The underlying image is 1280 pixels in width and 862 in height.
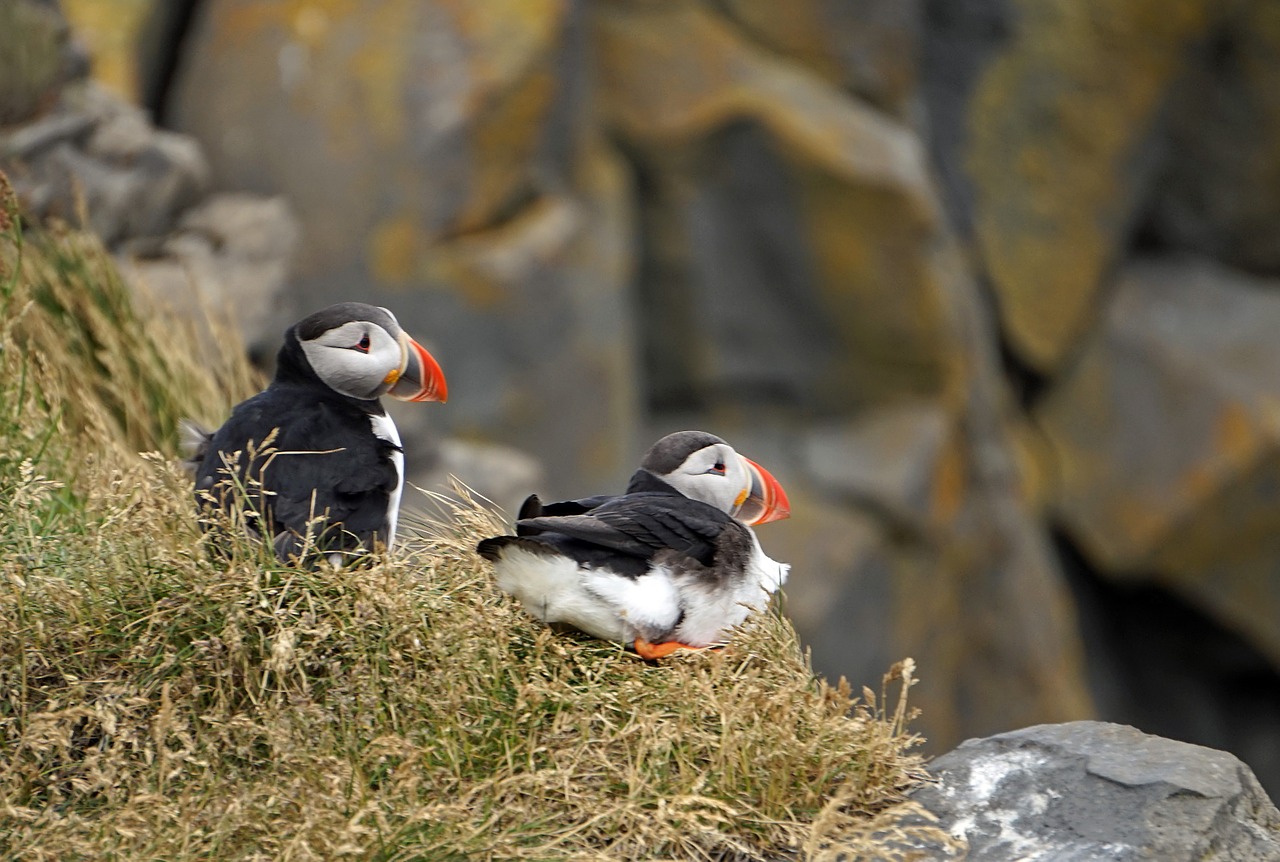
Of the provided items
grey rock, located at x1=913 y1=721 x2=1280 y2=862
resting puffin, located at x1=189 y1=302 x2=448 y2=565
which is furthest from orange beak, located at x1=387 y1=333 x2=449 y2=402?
grey rock, located at x1=913 y1=721 x2=1280 y2=862

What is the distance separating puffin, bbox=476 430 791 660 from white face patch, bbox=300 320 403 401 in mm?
532

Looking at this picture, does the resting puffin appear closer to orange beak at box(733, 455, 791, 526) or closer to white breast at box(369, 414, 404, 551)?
white breast at box(369, 414, 404, 551)

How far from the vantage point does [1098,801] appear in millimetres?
2635

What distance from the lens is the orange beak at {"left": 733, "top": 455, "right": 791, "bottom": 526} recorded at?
3453 mm

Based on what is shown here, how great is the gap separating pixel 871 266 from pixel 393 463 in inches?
254

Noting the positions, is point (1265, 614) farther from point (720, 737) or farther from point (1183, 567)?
point (720, 737)

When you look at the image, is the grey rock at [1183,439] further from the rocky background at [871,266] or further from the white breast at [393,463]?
the white breast at [393,463]

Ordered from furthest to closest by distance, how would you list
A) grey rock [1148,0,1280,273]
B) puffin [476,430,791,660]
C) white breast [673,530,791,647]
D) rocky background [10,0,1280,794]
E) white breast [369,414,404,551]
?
grey rock [1148,0,1280,273] < rocky background [10,0,1280,794] < white breast [369,414,404,551] < white breast [673,530,791,647] < puffin [476,430,791,660]

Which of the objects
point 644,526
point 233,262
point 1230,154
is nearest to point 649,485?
point 644,526

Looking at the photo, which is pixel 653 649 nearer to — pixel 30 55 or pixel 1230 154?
pixel 30 55

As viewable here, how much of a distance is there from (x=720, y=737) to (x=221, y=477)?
1176 mm

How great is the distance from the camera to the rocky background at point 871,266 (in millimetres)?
8078

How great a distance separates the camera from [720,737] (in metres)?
2.71

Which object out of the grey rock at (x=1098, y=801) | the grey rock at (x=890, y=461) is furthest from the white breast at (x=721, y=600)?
the grey rock at (x=890, y=461)
